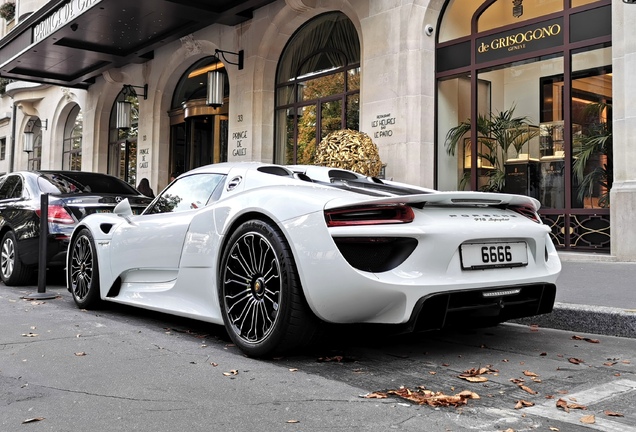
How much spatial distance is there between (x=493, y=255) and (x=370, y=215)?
820mm

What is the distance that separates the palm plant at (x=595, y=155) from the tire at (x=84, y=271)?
272 inches

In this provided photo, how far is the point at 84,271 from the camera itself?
5801mm

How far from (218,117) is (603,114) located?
1033 centimetres

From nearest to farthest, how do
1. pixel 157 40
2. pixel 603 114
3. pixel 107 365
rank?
pixel 107 365
pixel 603 114
pixel 157 40

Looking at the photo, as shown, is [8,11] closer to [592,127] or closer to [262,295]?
[592,127]

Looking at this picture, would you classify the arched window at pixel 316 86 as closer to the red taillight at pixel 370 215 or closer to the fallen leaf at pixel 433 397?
the red taillight at pixel 370 215

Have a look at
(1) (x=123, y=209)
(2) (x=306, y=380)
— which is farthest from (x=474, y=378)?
(1) (x=123, y=209)

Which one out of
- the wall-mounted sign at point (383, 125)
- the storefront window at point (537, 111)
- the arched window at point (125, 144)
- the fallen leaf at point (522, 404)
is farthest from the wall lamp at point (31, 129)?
the fallen leaf at point (522, 404)

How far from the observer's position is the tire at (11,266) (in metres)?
7.67

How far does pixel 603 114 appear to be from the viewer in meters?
8.92

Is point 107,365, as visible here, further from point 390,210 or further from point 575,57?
point 575,57

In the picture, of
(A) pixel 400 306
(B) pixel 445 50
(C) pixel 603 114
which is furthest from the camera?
(B) pixel 445 50

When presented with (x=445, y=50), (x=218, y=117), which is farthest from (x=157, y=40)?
(x=445, y=50)

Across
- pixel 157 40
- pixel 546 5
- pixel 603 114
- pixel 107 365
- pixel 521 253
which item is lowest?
pixel 107 365
